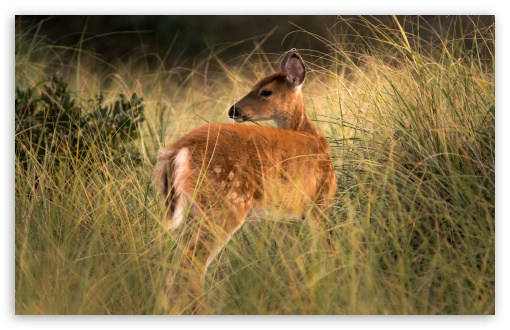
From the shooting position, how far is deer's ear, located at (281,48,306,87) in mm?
5980

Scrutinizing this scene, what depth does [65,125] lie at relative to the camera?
6.37m

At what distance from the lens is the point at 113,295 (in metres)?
5.17

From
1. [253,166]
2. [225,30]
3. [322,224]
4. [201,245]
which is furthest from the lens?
[225,30]

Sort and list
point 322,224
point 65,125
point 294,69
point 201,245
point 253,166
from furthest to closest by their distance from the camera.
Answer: point 65,125
point 294,69
point 322,224
point 253,166
point 201,245

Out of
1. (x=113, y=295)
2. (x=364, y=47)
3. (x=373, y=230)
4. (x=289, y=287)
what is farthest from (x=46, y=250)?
(x=364, y=47)

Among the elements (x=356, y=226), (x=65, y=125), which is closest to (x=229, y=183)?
(x=356, y=226)

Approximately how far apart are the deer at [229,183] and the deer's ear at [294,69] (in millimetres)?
538

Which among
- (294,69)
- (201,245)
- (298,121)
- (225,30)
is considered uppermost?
(225,30)

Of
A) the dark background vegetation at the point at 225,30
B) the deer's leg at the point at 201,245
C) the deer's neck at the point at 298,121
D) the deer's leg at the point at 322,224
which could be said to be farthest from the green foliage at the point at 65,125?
the deer's leg at the point at 322,224

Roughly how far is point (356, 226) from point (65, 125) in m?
2.17

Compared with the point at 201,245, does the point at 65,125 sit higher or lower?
higher

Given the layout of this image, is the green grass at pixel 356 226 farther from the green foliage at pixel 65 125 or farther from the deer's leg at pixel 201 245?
the green foliage at pixel 65 125

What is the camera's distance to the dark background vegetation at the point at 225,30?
229 inches

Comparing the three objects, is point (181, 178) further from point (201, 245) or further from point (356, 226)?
point (356, 226)
